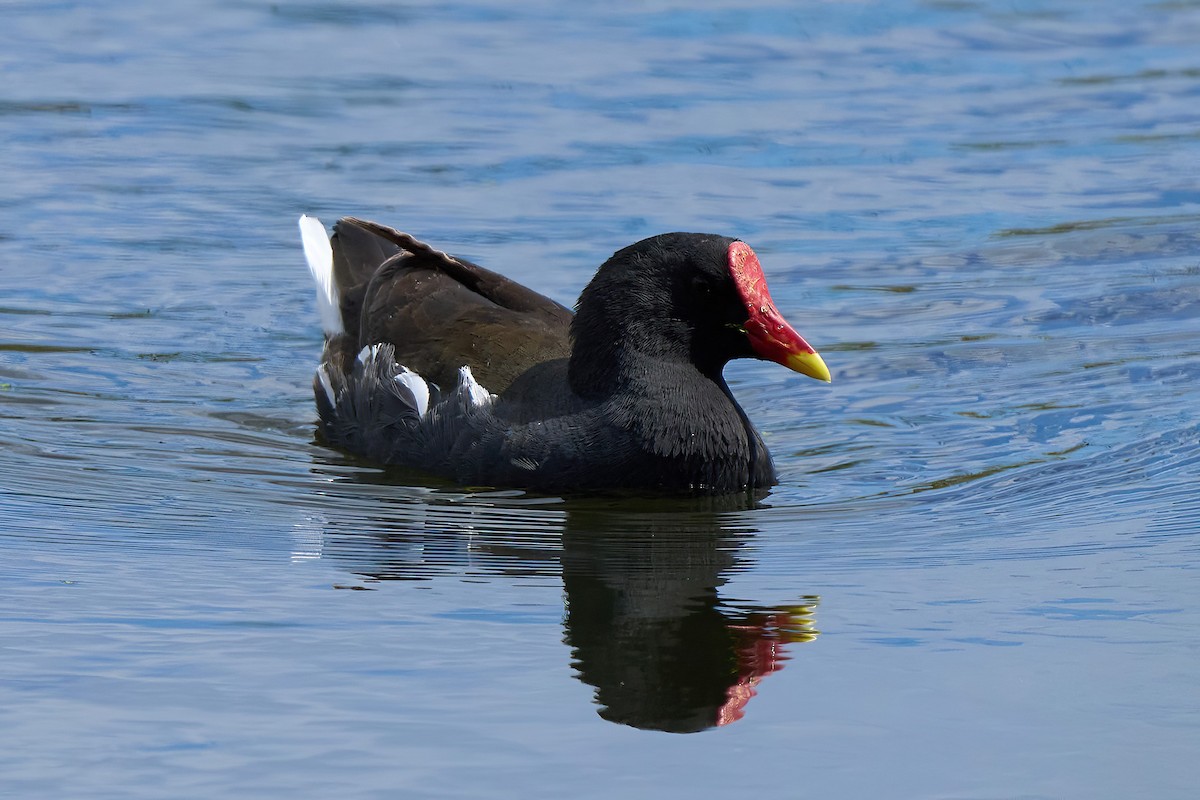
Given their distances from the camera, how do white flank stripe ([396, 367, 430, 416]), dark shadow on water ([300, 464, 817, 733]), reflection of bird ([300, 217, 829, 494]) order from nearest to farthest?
dark shadow on water ([300, 464, 817, 733]) < reflection of bird ([300, 217, 829, 494]) < white flank stripe ([396, 367, 430, 416])

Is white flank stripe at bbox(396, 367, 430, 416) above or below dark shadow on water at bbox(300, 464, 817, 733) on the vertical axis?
above

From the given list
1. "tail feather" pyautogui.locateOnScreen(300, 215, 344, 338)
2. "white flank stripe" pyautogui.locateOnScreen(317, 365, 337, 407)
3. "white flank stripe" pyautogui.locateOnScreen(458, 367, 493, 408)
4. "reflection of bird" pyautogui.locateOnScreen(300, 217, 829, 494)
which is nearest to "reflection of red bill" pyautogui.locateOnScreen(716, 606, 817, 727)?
"reflection of bird" pyautogui.locateOnScreen(300, 217, 829, 494)

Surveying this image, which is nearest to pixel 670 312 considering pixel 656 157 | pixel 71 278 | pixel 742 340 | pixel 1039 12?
pixel 742 340

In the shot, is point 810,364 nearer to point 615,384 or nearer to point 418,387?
point 615,384

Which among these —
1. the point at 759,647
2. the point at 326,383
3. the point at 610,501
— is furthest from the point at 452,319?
the point at 759,647

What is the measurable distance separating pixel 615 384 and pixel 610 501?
378 millimetres

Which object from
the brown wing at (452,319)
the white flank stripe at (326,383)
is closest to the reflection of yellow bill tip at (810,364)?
the brown wing at (452,319)

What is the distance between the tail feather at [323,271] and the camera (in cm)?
786

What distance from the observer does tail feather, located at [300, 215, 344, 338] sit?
25.8 feet

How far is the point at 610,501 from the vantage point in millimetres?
6184

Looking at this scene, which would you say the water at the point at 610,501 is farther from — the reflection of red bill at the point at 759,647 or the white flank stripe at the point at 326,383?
the white flank stripe at the point at 326,383

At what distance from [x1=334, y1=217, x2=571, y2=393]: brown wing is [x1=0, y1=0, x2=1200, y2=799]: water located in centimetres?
46

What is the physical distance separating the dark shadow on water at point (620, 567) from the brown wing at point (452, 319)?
18.3 inches

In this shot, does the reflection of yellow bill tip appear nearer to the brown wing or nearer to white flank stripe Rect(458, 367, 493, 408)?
the brown wing
